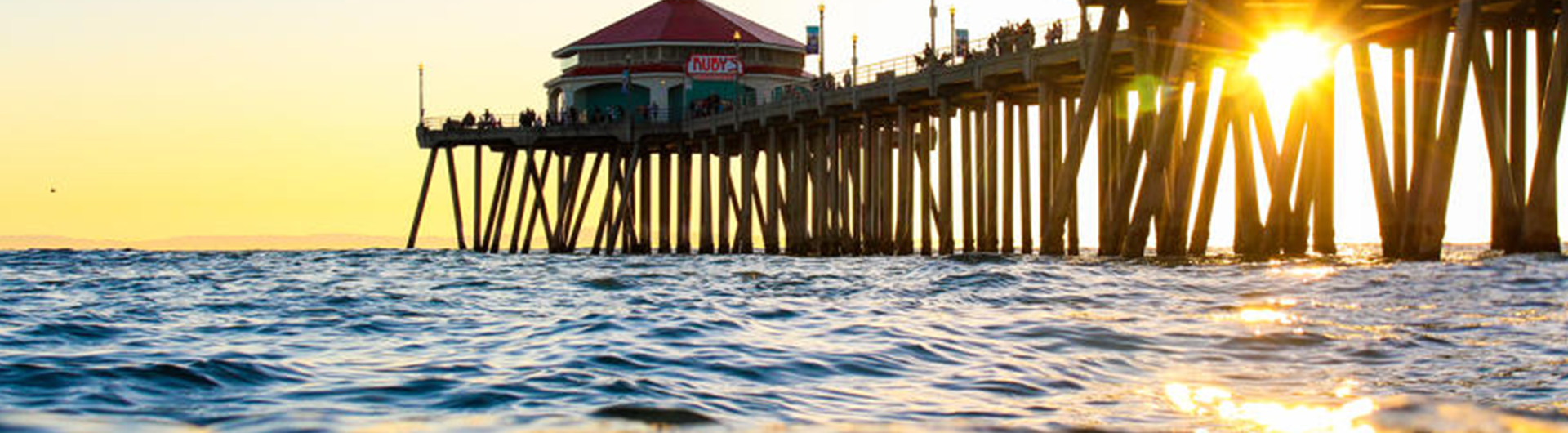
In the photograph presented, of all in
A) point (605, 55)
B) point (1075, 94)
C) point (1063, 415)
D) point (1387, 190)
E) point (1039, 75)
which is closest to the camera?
point (1063, 415)

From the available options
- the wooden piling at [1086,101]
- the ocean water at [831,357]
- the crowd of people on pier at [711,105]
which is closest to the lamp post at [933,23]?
the crowd of people on pier at [711,105]

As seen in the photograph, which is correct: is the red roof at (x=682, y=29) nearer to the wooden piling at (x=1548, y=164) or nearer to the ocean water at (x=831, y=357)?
the wooden piling at (x=1548, y=164)

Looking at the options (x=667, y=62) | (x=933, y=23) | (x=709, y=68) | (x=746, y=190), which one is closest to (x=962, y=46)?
(x=933, y=23)

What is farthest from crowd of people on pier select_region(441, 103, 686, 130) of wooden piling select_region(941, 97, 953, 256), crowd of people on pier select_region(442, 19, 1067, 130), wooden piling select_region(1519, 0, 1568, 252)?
wooden piling select_region(1519, 0, 1568, 252)

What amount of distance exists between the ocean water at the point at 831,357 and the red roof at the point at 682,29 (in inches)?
2381

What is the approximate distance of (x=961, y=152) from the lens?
53.8 metres

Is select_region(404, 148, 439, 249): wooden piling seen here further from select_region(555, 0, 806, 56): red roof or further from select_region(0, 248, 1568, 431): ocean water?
select_region(0, 248, 1568, 431): ocean water

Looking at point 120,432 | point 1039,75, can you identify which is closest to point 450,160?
point 1039,75

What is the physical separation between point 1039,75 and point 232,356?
33789 millimetres

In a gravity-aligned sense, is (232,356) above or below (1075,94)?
below

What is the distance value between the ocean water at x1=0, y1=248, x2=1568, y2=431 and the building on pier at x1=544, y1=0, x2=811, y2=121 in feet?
195

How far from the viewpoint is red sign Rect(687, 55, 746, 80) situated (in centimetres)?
8100

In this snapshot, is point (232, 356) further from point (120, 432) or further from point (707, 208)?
point (707, 208)

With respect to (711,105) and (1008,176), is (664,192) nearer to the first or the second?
(711,105)
